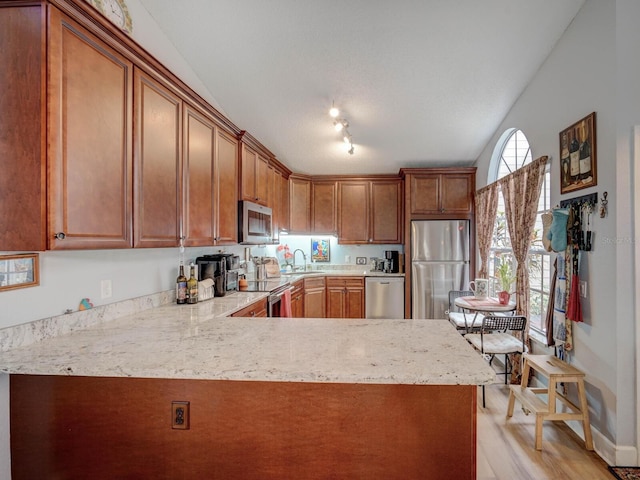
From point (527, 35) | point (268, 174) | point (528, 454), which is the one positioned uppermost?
point (527, 35)

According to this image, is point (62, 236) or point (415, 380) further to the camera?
point (62, 236)

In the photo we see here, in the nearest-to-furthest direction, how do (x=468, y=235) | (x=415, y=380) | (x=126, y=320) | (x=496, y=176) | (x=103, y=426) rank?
(x=415, y=380) → (x=103, y=426) → (x=126, y=320) → (x=496, y=176) → (x=468, y=235)

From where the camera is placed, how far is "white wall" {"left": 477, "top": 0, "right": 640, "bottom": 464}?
2072mm

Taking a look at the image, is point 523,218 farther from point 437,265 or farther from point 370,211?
point 370,211

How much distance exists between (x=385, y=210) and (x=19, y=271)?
4.48m

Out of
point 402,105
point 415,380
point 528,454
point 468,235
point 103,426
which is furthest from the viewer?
point 468,235

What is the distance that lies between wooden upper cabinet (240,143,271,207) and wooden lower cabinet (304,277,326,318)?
139cm

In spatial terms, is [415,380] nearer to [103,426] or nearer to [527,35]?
[103,426]

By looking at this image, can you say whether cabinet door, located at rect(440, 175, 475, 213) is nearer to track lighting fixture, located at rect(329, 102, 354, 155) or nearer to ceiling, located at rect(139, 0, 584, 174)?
ceiling, located at rect(139, 0, 584, 174)

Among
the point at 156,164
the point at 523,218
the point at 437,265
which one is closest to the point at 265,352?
the point at 156,164

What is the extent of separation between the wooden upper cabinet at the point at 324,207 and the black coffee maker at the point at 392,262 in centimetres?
89

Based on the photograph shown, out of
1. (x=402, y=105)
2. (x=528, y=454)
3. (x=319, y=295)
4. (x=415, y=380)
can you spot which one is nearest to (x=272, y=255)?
(x=319, y=295)

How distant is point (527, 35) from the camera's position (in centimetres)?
269

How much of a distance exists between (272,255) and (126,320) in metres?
3.22
